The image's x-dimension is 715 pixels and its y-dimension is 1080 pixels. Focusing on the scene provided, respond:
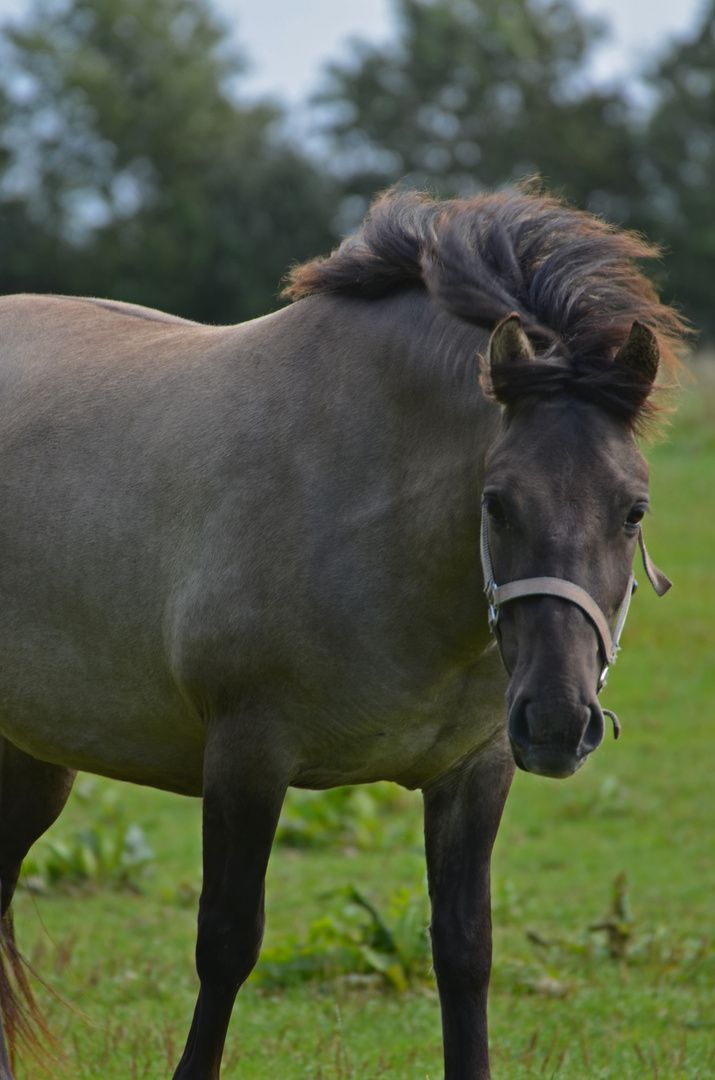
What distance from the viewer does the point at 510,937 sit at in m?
5.38

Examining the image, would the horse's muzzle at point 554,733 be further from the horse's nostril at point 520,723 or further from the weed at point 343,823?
the weed at point 343,823

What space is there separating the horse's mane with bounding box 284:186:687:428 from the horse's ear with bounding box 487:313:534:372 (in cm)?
3

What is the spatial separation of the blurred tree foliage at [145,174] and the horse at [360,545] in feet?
89.2

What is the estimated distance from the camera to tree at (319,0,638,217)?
117 ft

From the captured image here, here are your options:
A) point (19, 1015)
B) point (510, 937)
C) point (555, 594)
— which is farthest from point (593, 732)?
point (510, 937)

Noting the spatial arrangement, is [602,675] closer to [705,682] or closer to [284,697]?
[284,697]

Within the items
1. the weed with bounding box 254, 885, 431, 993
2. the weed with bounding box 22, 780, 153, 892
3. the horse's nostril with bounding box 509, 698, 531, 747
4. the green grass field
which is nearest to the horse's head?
the horse's nostril with bounding box 509, 698, 531, 747

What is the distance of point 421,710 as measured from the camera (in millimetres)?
2781

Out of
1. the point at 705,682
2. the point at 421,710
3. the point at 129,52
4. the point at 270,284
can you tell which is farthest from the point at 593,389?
the point at 129,52

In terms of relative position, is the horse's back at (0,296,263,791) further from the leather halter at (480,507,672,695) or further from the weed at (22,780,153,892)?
the weed at (22,780,153,892)

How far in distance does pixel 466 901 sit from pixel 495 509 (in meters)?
1.23

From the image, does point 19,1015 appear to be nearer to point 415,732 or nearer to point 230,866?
point 230,866

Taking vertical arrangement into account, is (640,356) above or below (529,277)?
below

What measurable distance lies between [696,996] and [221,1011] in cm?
234
